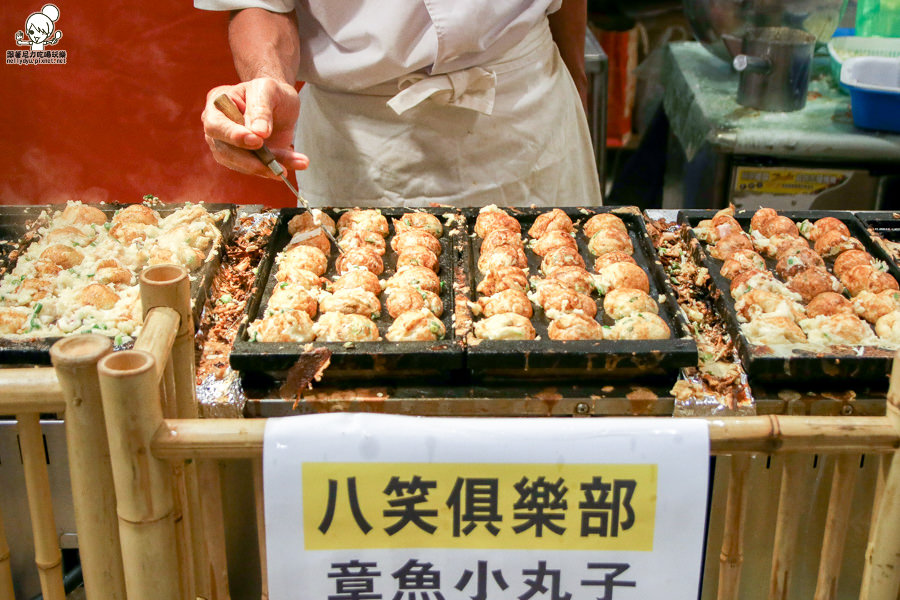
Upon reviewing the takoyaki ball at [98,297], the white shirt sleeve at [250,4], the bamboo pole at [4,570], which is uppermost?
the white shirt sleeve at [250,4]

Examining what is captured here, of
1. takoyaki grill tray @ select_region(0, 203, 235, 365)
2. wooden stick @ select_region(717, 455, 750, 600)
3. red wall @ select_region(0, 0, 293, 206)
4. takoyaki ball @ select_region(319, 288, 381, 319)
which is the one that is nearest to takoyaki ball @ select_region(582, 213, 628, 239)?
takoyaki ball @ select_region(319, 288, 381, 319)

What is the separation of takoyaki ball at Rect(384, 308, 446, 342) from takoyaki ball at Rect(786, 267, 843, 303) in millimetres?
889

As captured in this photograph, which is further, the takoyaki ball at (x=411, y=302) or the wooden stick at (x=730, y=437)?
the takoyaki ball at (x=411, y=302)

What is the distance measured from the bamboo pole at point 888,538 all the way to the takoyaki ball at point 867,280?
93 cm

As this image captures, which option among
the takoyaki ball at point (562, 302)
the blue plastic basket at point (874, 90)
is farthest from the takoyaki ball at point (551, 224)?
the blue plastic basket at point (874, 90)

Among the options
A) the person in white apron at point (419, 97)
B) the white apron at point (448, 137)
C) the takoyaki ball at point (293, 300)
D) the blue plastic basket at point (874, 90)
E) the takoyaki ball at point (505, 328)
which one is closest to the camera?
the takoyaki ball at point (505, 328)

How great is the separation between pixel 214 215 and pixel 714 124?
7.30 ft

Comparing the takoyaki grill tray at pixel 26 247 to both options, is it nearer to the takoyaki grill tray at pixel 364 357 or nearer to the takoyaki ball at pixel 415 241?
the takoyaki grill tray at pixel 364 357

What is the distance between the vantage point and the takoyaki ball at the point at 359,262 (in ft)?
7.04

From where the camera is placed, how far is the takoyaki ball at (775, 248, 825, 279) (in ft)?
6.95

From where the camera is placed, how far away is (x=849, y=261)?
2133 millimetres

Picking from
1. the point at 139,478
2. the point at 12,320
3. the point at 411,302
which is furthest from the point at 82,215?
the point at 139,478

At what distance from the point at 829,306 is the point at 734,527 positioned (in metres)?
0.83

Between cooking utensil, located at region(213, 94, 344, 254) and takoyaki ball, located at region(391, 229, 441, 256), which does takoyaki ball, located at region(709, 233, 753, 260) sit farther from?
cooking utensil, located at region(213, 94, 344, 254)
